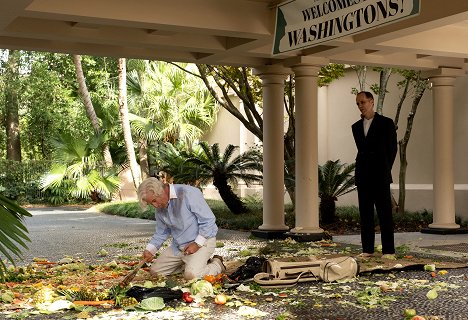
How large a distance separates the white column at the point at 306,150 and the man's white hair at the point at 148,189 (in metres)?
5.40

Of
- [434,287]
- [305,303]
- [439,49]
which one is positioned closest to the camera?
[305,303]

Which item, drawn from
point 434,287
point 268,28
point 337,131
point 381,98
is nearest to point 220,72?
point 381,98

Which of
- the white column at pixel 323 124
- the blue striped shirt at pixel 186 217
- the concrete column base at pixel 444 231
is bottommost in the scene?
the concrete column base at pixel 444 231

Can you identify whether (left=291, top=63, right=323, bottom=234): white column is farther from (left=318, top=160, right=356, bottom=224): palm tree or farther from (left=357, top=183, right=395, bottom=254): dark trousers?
(left=318, top=160, right=356, bottom=224): palm tree

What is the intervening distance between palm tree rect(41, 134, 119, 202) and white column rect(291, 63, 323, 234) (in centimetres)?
1504

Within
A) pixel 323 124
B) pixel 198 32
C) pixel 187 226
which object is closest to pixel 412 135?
pixel 323 124

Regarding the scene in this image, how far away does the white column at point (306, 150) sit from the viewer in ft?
40.7

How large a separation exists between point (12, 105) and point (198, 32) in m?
22.6

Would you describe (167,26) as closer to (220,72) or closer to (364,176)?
(364,176)

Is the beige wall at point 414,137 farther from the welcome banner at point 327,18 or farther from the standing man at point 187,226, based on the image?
the standing man at point 187,226

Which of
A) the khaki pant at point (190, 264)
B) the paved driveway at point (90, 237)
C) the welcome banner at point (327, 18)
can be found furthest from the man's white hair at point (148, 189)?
the welcome banner at point (327, 18)

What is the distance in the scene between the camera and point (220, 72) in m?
17.0

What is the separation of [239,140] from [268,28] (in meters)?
15.5

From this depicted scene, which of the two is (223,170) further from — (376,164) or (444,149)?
(376,164)
